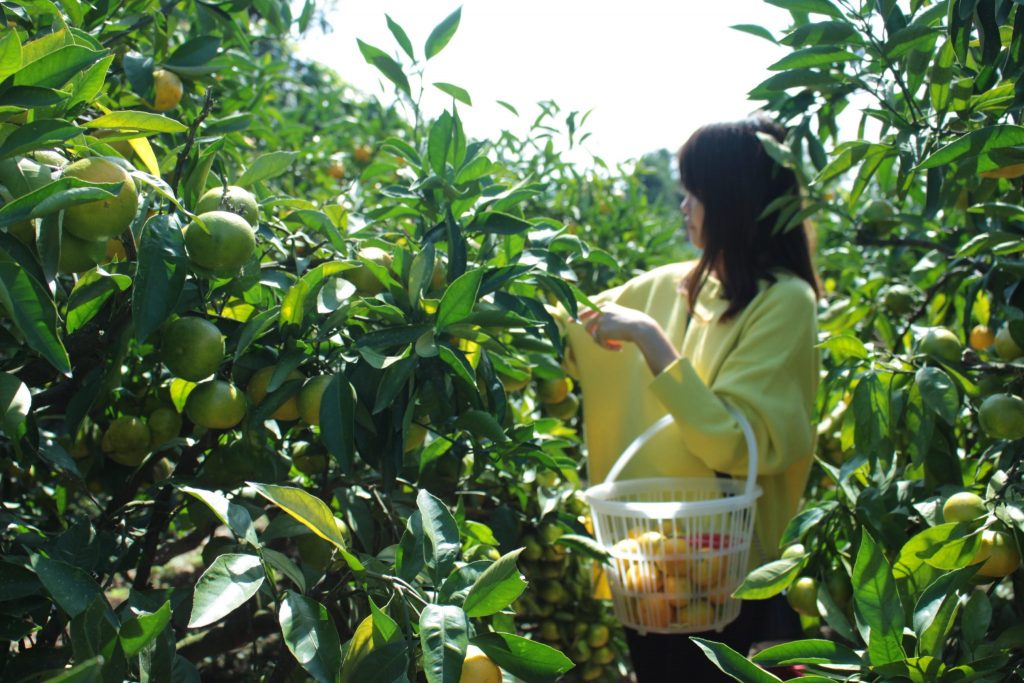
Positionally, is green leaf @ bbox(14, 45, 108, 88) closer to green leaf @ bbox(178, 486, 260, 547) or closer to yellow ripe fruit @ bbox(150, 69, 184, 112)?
green leaf @ bbox(178, 486, 260, 547)

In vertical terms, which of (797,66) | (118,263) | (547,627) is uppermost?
(797,66)

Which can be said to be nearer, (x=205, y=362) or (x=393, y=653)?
(x=393, y=653)

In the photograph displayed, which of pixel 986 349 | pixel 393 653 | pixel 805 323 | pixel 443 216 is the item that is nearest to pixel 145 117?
pixel 443 216

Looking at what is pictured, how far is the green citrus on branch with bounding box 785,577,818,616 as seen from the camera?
5.26 feet

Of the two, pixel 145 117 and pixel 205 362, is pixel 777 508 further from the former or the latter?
pixel 145 117

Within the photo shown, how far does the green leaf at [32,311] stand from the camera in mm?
847

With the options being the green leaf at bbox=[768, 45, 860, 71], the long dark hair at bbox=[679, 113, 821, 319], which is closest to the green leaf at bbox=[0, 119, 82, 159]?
the green leaf at bbox=[768, 45, 860, 71]

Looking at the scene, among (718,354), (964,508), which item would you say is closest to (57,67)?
(964,508)

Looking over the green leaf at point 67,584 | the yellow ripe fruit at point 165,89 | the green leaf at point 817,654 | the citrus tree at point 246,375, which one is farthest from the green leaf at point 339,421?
the yellow ripe fruit at point 165,89

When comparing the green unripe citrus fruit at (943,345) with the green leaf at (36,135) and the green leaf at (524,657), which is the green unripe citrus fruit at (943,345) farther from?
the green leaf at (36,135)

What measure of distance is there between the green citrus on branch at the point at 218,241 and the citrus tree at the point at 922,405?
2.37ft

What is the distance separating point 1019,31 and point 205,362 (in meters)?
1.18

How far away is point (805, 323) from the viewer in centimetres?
223

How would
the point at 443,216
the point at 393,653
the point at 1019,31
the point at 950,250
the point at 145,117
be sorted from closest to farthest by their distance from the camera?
the point at 393,653, the point at 145,117, the point at 1019,31, the point at 443,216, the point at 950,250
